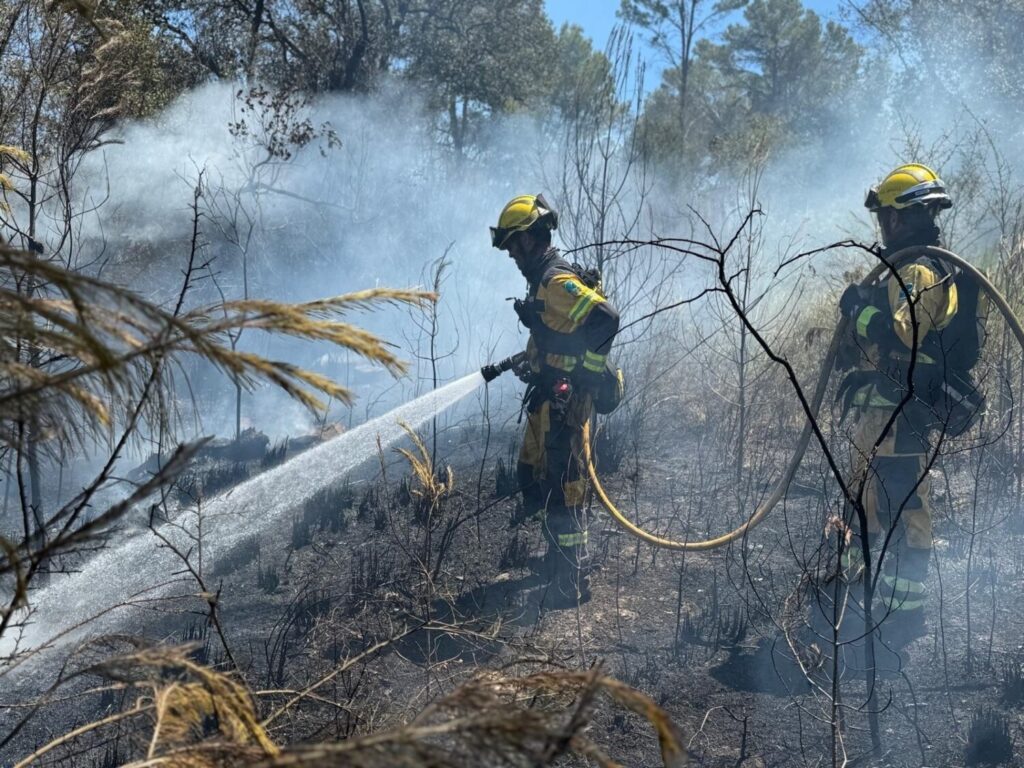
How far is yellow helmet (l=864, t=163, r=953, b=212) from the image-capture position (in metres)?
4.42

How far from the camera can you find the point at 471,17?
1945cm

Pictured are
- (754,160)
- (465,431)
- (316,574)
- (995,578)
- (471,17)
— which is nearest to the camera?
(995,578)

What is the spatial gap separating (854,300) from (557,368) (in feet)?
5.34

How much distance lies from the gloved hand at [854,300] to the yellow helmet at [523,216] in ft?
5.39

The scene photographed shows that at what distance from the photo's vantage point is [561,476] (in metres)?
5.38

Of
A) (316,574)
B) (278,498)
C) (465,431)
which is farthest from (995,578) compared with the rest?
(278,498)

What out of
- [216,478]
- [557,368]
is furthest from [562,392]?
[216,478]

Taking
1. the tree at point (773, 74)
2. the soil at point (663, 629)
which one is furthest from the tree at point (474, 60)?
the soil at point (663, 629)

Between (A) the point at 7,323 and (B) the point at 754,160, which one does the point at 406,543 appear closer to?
(B) the point at 754,160

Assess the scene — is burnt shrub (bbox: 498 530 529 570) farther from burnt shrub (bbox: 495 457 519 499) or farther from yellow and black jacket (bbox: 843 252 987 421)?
yellow and black jacket (bbox: 843 252 987 421)

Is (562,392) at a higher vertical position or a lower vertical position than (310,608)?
higher

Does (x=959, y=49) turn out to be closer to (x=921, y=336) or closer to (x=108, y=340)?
(x=921, y=336)

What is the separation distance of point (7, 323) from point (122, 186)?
10915 millimetres

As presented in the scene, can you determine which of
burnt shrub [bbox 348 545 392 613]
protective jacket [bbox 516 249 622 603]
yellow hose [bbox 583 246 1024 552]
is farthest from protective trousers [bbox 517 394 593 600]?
burnt shrub [bbox 348 545 392 613]
